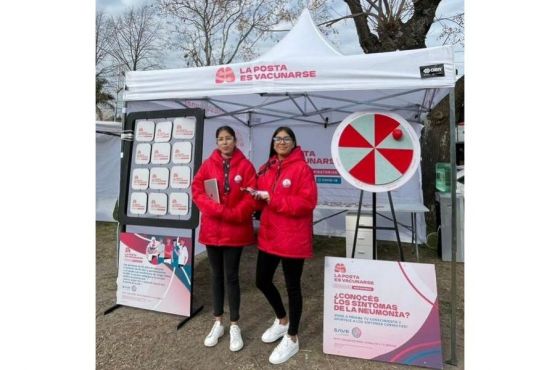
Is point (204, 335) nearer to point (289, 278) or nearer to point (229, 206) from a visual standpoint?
point (289, 278)

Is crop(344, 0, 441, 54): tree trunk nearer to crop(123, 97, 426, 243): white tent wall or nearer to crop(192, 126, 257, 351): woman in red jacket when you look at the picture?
crop(123, 97, 426, 243): white tent wall

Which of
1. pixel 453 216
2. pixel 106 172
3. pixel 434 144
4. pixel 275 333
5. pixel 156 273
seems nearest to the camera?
pixel 453 216

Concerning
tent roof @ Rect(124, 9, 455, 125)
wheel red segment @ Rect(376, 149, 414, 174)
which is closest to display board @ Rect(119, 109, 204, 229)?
tent roof @ Rect(124, 9, 455, 125)

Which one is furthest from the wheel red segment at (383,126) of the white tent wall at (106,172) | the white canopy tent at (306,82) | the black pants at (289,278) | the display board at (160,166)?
the white tent wall at (106,172)

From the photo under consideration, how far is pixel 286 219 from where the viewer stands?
218 centimetres

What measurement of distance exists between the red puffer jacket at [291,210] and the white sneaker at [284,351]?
70 cm

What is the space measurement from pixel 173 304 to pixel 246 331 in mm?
753

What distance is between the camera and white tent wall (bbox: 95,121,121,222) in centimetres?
792

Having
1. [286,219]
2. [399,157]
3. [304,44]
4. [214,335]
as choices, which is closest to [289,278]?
[286,219]

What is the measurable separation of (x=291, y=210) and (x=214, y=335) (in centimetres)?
126

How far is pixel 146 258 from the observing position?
3107 millimetres

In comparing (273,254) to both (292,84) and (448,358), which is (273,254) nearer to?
(292,84)

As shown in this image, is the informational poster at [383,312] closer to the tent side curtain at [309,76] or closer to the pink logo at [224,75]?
the tent side curtain at [309,76]

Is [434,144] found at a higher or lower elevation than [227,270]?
higher
